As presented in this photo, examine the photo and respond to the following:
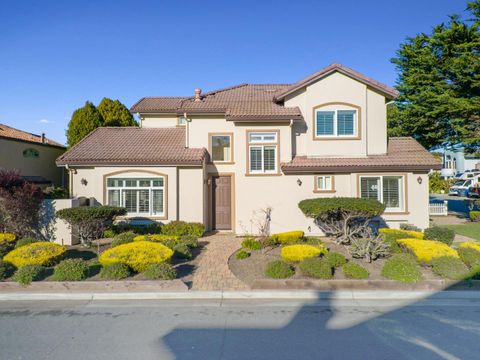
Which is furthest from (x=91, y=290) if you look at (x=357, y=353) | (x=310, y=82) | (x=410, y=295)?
(x=310, y=82)

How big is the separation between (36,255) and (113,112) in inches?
580

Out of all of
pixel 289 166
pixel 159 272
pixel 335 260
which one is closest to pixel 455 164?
pixel 289 166

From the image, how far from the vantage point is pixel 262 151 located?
40.9ft

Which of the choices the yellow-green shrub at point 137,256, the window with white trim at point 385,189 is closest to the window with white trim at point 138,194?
the yellow-green shrub at point 137,256

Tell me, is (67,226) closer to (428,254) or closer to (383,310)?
(383,310)

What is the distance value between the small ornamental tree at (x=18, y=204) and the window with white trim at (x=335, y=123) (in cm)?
1104

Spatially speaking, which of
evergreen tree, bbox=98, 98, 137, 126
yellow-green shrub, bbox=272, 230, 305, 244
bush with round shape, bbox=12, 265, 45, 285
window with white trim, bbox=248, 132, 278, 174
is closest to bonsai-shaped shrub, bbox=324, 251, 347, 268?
yellow-green shrub, bbox=272, 230, 305, 244

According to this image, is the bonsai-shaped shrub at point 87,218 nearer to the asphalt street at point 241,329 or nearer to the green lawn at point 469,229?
the asphalt street at point 241,329

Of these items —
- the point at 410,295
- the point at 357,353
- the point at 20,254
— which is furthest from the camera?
the point at 20,254

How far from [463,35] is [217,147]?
15.0m

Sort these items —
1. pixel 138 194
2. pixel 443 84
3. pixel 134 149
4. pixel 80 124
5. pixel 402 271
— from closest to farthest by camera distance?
pixel 402 271 < pixel 138 194 < pixel 134 149 < pixel 443 84 < pixel 80 124

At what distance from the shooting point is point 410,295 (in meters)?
6.41

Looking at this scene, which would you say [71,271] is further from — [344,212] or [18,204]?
[344,212]

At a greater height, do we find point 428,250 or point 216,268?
point 428,250
